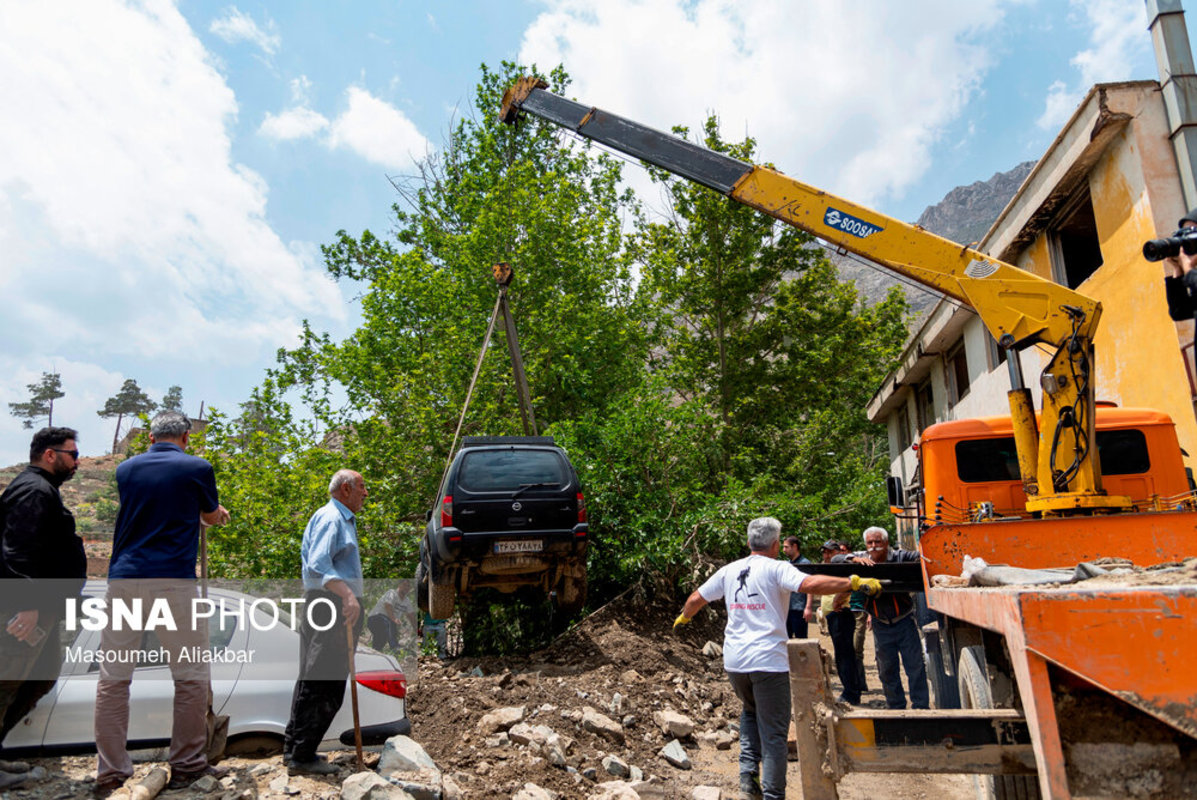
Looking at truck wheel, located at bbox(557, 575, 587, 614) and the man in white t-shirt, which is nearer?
the man in white t-shirt

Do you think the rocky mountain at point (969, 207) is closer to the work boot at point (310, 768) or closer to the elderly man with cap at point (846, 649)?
the elderly man with cap at point (846, 649)

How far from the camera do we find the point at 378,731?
16.1 ft

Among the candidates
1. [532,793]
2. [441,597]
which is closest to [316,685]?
[532,793]

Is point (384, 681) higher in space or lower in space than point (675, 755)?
higher

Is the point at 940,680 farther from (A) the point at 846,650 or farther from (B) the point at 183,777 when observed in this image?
(B) the point at 183,777

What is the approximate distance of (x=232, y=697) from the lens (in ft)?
15.1

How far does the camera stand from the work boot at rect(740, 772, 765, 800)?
14.9 ft

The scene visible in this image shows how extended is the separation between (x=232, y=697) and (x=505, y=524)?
3.26 m

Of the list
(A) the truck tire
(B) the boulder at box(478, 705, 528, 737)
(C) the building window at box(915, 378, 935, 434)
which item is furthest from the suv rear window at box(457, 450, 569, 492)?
(C) the building window at box(915, 378, 935, 434)

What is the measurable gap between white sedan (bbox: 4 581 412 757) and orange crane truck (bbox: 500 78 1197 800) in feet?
10.0

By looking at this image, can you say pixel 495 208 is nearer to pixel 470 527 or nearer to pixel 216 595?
pixel 470 527

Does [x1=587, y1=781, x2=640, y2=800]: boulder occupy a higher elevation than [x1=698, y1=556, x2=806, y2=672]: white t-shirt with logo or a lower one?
lower

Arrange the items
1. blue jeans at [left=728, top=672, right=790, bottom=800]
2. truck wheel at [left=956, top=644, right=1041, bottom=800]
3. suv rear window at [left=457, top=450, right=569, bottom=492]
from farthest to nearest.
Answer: suv rear window at [left=457, top=450, right=569, bottom=492] < blue jeans at [left=728, top=672, right=790, bottom=800] < truck wheel at [left=956, top=644, right=1041, bottom=800]

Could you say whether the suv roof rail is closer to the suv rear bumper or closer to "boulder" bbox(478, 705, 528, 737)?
the suv rear bumper
